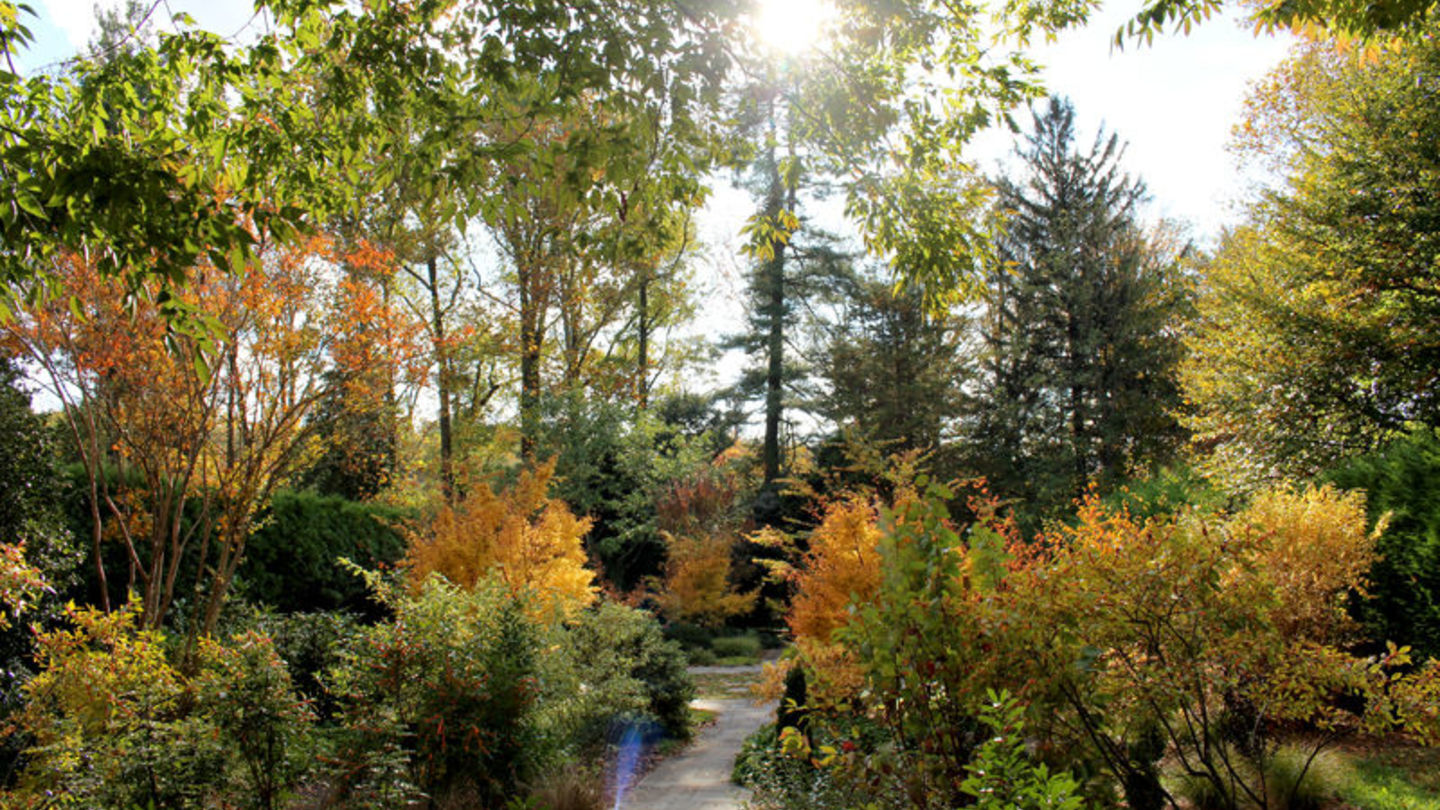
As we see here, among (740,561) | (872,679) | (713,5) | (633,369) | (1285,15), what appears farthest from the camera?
(633,369)

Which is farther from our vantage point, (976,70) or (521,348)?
(521,348)

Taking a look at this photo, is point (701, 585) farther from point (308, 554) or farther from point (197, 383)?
point (197, 383)

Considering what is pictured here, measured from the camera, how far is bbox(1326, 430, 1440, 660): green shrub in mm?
5328

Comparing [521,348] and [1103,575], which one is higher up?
[521,348]

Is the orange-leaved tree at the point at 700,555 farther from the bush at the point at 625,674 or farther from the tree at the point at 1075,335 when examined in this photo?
the bush at the point at 625,674

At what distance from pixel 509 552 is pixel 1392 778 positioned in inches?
270

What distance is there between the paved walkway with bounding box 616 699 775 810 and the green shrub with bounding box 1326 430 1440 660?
467 cm

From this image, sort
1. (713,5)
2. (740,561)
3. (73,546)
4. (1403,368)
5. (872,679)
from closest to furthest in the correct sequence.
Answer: (872,679) < (713,5) < (73,546) < (1403,368) < (740,561)

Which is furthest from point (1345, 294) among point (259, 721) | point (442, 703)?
point (259, 721)

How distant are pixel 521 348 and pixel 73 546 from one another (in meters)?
11.9

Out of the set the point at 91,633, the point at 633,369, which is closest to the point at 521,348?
the point at 633,369

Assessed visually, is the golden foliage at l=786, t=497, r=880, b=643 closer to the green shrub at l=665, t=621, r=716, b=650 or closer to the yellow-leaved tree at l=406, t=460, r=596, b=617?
the yellow-leaved tree at l=406, t=460, r=596, b=617

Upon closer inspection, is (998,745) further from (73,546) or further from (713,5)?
(73,546)

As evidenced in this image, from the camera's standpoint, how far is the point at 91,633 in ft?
15.1
